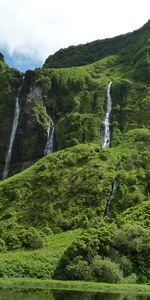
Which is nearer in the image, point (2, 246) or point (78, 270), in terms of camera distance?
point (78, 270)

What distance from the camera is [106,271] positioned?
93375 millimetres

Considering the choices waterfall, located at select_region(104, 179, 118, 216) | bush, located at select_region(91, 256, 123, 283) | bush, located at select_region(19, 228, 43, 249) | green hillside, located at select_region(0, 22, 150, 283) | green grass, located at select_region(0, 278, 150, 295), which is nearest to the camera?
green grass, located at select_region(0, 278, 150, 295)

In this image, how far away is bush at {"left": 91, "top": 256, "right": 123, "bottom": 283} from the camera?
93206 mm

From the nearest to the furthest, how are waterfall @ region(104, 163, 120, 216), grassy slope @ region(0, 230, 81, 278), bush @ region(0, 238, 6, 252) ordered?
grassy slope @ region(0, 230, 81, 278), bush @ region(0, 238, 6, 252), waterfall @ region(104, 163, 120, 216)

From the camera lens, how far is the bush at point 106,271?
9321cm

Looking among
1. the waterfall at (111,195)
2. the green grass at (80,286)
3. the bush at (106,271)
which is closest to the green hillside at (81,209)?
the bush at (106,271)

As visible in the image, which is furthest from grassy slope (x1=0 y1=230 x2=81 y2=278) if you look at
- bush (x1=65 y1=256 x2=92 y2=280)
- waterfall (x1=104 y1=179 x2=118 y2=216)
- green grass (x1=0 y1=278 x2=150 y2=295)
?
waterfall (x1=104 y1=179 x2=118 y2=216)

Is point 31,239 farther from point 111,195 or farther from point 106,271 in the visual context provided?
point 111,195

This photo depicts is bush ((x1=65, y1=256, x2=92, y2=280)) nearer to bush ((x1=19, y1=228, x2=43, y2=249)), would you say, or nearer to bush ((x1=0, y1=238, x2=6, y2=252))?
bush ((x1=19, y1=228, x2=43, y2=249))

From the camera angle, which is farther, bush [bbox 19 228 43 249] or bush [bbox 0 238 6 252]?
bush [bbox 19 228 43 249]

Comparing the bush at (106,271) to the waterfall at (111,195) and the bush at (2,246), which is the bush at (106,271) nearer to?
the bush at (2,246)

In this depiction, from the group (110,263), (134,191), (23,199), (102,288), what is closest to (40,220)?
(23,199)

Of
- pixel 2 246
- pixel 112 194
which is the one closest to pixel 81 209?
pixel 112 194

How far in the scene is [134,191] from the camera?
472ft
